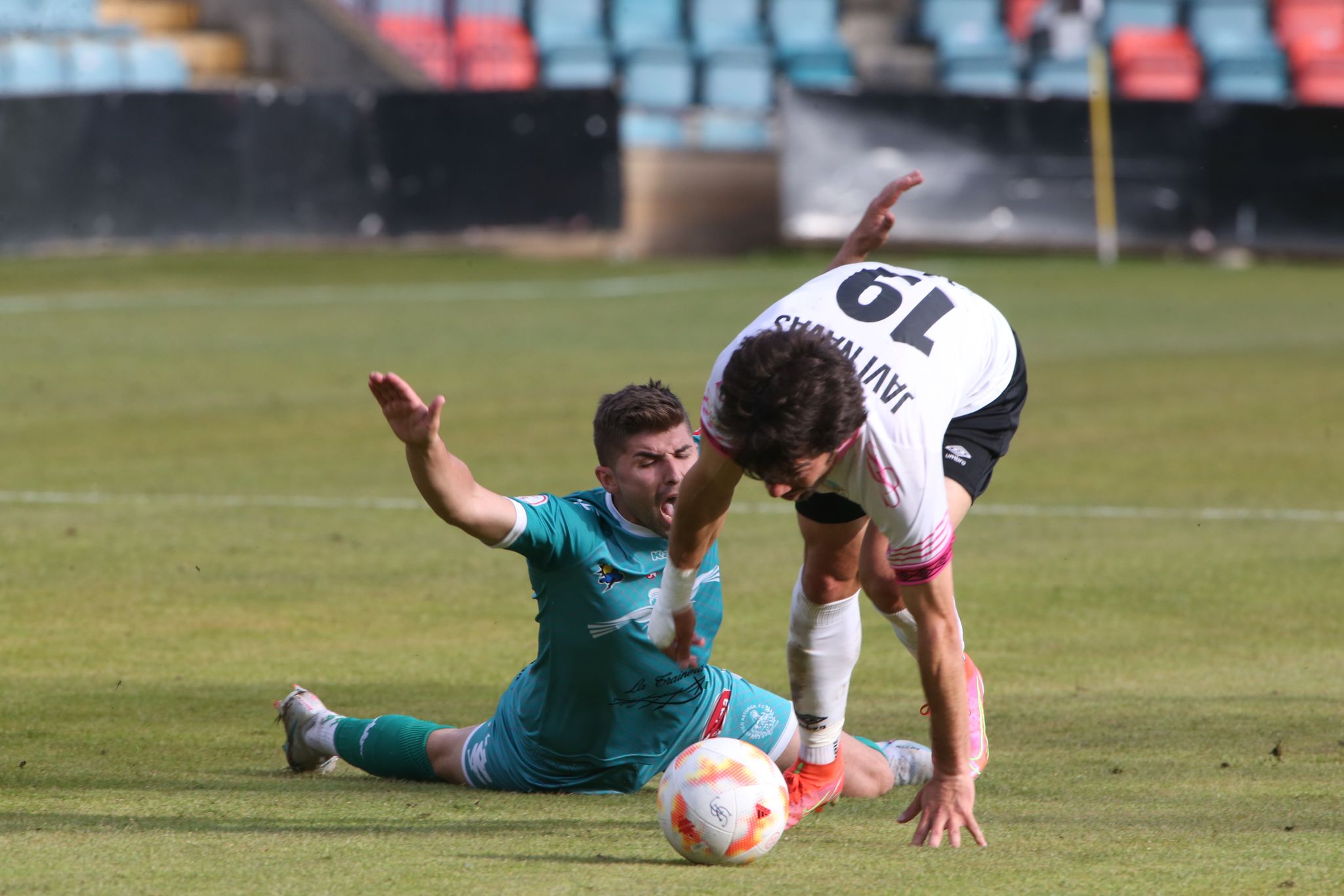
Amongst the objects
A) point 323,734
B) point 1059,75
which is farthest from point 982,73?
point 323,734

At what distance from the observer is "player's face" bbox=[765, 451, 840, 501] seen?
4.25 meters

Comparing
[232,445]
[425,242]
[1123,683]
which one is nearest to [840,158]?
[425,242]

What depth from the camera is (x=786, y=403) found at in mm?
4188

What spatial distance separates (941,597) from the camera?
4422 mm

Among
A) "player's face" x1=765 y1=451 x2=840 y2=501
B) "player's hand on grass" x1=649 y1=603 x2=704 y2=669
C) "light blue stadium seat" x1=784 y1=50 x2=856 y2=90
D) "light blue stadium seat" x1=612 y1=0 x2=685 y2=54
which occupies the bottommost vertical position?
"light blue stadium seat" x1=784 y1=50 x2=856 y2=90

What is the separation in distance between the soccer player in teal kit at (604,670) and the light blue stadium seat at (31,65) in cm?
2057

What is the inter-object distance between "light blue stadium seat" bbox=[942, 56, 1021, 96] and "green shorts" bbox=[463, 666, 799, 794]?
995 inches

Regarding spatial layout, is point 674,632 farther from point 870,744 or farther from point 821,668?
point 870,744

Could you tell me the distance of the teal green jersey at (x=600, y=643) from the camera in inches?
202

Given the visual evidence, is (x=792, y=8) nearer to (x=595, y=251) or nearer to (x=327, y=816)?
(x=595, y=251)

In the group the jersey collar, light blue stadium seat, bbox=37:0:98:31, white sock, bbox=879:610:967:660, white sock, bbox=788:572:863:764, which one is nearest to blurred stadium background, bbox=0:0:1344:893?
light blue stadium seat, bbox=37:0:98:31

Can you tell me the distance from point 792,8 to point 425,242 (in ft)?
35.6

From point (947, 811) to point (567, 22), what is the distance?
27390mm

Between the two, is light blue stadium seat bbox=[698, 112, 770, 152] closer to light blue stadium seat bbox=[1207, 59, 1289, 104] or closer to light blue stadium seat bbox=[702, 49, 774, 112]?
light blue stadium seat bbox=[702, 49, 774, 112]
